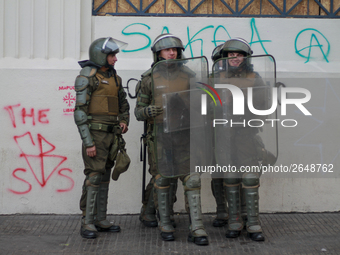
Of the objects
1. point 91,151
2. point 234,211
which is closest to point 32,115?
point 91,151

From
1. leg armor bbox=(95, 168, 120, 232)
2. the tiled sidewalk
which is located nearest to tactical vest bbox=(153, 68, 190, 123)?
leg armor bbox=(95, 168, 120, 232)

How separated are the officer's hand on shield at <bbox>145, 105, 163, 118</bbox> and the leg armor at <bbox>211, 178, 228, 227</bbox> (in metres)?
1.19

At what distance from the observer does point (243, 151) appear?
476 cm

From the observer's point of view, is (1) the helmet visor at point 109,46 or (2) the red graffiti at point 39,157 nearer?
(1) the helmet visor at point 109,46

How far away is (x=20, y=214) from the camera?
227 inches

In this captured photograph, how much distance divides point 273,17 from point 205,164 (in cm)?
242

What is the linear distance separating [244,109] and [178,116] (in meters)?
0.66

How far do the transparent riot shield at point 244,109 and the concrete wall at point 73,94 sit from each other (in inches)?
47.8

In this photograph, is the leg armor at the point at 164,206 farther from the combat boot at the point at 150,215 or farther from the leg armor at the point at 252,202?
the leg armor at the point at 252,202

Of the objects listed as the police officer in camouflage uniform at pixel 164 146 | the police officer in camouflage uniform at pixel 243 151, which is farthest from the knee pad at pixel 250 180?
the police officer in camouflage uniform at pixel 164 146

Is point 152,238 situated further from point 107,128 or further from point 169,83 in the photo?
point 169,83

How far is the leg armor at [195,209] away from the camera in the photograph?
4.59m

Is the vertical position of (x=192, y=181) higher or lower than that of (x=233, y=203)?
higher

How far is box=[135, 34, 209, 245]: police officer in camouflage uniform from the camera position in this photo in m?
4.61
